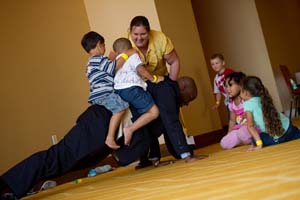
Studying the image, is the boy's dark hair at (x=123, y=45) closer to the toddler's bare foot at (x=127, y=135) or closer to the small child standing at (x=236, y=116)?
the toddler's bare foot at (x=127, y=135)

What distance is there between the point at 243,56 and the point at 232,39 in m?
0.32

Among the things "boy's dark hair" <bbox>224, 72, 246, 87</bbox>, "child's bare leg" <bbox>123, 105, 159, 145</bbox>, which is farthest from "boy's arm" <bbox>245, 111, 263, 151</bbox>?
"child's bare leg" <bbox>123, 105, 159, 145</bbox>

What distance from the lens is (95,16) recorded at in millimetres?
5320

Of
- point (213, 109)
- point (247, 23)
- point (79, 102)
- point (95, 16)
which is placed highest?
point (95, 16)

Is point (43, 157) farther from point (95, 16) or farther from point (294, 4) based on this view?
point (294, 4)

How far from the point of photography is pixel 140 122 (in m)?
2.97

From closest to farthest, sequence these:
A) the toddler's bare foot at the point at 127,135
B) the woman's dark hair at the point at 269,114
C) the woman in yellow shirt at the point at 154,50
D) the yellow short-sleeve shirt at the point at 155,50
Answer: the woman's dark hair at the point at 269,114 < the toddler's bare foot at the point at 127,135 < the woman in yellow shirt at the point at 154,50 < the yellow short-sleeve shirt at the point at 155,50

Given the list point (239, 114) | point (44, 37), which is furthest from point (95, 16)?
point (239, 114)

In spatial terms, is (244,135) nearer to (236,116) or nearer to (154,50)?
(236,116)

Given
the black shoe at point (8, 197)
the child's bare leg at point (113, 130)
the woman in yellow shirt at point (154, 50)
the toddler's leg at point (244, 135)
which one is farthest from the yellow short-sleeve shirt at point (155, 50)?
the black shoe at point (8, 197)

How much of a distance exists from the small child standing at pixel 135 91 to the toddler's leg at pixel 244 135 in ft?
3.08

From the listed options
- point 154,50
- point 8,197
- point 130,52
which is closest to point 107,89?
point 130,52

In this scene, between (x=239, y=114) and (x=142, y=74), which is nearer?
(x=142, y=74)

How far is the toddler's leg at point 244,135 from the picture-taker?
3.60m
